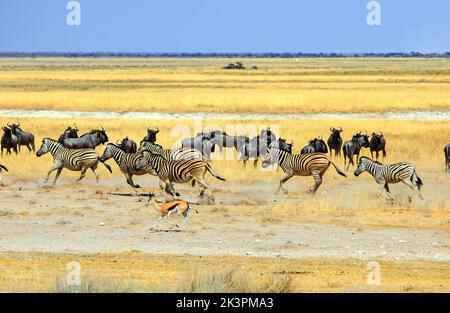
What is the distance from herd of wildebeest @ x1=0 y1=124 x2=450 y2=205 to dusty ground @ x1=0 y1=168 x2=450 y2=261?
558 mm

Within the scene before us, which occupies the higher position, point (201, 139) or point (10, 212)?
point (201, 139)

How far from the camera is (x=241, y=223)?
19.0 meters

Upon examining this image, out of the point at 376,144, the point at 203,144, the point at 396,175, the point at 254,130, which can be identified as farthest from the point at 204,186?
the point at 254,130

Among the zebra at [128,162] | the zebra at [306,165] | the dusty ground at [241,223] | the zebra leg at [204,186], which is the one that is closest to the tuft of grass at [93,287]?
the dusty ground at [241,223]

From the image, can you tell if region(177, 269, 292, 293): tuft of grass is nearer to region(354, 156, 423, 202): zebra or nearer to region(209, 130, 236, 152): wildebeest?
region(354, 156, 423, 202): zebra

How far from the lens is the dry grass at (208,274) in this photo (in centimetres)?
1138

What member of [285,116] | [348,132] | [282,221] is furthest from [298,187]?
[285,116]

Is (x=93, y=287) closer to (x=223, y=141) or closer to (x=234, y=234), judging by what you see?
(x=234, y=234)

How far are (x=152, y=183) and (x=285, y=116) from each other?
21281 mm

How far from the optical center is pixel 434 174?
27266 millimetres

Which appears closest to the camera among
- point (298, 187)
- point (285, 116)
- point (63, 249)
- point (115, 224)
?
point (63, 249)

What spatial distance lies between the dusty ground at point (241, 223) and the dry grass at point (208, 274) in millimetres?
752

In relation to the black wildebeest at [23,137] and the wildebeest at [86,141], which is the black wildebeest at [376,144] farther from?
the black wildebeest at [23,137]
